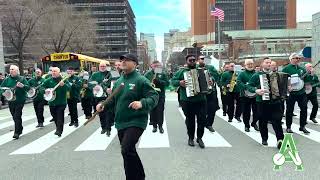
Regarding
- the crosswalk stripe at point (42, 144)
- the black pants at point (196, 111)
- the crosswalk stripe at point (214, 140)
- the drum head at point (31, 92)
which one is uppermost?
the drum head at point (31, 92)

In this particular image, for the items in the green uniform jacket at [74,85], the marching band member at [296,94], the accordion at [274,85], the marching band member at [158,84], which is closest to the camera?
the accordion at [274,85]

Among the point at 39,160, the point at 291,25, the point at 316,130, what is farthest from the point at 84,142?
the point at 291,25

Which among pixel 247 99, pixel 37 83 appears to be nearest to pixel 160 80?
pixel 247 99

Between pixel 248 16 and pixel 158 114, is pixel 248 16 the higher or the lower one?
the higher one

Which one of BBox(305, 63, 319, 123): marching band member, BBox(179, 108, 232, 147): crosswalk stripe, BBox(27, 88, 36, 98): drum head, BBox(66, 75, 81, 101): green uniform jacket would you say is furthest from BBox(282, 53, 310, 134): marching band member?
BBox(27, 88, 36, 98): drum head

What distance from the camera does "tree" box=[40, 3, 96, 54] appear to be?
49938 millimetres

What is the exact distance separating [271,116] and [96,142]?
4.02 metres

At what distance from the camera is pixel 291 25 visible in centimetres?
13088

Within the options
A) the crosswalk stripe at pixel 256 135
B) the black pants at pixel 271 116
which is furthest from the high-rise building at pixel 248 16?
the black pants at pixel 271 116

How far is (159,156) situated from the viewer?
27.7 ft

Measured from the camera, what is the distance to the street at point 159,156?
7.00m

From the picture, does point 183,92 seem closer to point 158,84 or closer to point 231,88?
point 158,84

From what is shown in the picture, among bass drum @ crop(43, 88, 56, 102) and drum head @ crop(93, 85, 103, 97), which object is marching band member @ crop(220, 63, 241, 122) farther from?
bass drum @ crop(43, 88, 56, 102)

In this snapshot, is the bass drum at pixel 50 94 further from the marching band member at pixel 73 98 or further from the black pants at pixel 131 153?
the black pants at pixel 131 153
